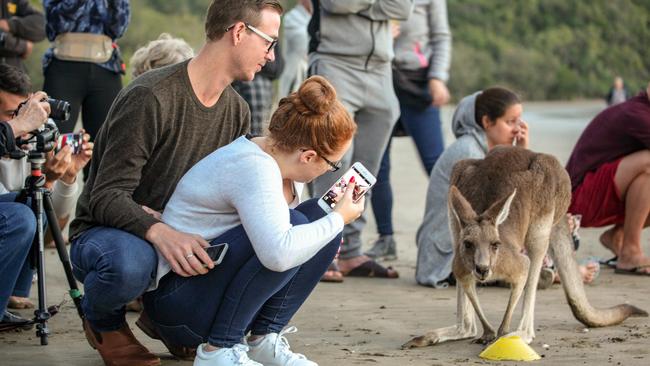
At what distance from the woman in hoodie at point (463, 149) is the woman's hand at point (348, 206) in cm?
230

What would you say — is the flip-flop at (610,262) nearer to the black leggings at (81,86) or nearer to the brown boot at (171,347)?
the black leggings at (81,86)

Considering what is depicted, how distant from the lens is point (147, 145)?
4.16 metres

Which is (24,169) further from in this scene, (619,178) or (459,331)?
(619,178)

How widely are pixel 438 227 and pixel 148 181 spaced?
2.48m

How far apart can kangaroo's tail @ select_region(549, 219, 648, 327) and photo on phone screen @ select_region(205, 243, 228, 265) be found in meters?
1.94

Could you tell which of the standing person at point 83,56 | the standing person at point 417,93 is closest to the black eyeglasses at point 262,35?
the standing person at point 83,56

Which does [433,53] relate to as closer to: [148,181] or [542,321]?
[542,321]

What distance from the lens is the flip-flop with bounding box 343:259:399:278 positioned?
6.64 meters

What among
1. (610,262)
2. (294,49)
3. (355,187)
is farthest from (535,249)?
(294,49)

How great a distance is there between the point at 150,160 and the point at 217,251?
525 mm

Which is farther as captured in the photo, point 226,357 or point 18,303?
point 18,303

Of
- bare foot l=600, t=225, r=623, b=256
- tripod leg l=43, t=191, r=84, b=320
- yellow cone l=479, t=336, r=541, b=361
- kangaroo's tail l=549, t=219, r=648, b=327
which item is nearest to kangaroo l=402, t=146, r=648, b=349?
kangaroo's tail l=549, t=219, r=648, b=327

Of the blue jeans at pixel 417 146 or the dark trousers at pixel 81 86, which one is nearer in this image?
the dark trousers at pixel 81 86

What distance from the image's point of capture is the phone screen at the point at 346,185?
4082mm
